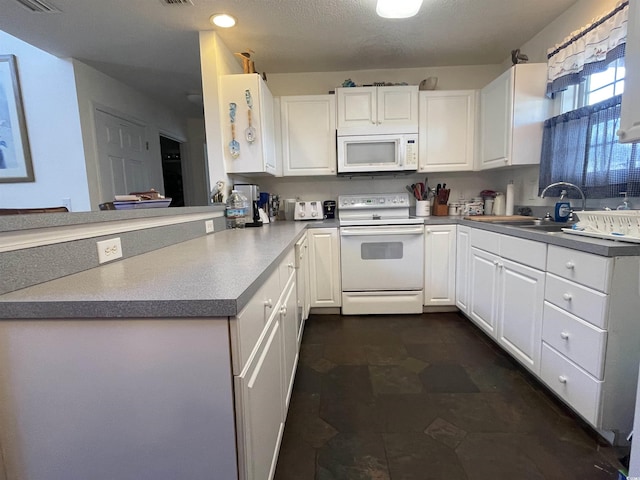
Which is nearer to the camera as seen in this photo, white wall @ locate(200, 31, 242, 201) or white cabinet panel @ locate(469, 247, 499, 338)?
white cabinet panel @ locate(469, 247, 499, 338)

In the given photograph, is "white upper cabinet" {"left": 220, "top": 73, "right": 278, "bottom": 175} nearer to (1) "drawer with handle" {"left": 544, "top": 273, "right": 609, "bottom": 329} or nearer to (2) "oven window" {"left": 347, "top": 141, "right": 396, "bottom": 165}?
(2) "oven window" {"left": 347, "top": 141, "right": 396, "bottom": 165}

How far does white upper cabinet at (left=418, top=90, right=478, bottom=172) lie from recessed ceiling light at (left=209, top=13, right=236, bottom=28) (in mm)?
1700

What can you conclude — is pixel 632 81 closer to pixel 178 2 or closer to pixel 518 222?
Result: pixel 518 222

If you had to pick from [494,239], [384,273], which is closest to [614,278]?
[494,239]

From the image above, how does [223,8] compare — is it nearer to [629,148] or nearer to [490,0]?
[490,0]

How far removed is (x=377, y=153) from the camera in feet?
9.31

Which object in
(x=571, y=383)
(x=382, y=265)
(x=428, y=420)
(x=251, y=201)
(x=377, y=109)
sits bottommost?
(x=428, y=420)

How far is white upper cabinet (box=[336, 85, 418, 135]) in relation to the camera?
2.80 metres

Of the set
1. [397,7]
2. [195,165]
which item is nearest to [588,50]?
[397,7]

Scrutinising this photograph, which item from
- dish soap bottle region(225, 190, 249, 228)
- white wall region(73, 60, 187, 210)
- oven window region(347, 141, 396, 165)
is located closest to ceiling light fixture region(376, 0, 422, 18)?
oven window region(347, 141, 396, 165)

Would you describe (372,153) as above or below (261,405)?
above

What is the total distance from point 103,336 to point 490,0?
2.71 meters

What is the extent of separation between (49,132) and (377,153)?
3091mm

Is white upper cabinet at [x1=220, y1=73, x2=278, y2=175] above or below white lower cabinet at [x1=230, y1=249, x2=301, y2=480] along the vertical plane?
above
